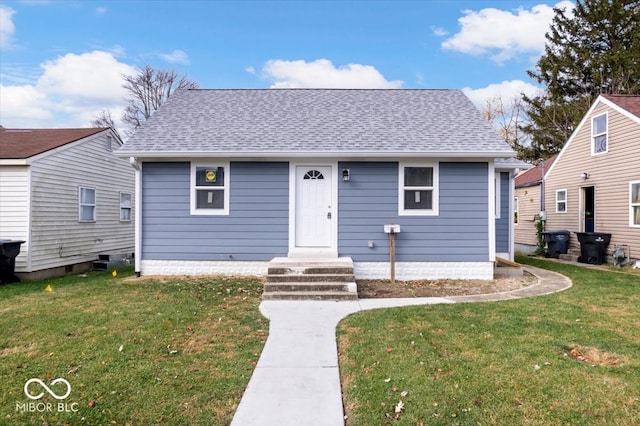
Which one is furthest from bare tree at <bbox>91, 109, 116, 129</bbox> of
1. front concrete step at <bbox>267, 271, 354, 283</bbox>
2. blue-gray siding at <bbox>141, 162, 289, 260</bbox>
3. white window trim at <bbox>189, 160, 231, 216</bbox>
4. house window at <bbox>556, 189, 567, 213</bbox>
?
house window at <bbox>556, 189, 567, 213</bbox>

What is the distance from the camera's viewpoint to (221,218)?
347 inches

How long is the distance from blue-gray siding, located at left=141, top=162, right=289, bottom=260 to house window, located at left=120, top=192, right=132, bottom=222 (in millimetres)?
5342

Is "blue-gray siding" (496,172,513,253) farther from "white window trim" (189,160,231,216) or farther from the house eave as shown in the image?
"white window trim" (189,160,231,216)

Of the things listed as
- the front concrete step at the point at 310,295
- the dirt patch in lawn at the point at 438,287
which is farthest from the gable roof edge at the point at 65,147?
the dirt patch in lawn at the point at 438,287

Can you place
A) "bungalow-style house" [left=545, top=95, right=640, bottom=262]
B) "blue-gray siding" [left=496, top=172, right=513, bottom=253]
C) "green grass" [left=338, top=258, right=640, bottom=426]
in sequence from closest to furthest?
1. "green grass" [left=338, top=258, right=640, bottom=426]
2. "blue-gray siding" [left=496, top=172, right=513, bottom=253]
3. "bungalow-style house" [left=545, top=95, right=640, bottom=262]

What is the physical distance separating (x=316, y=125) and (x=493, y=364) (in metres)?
7.19

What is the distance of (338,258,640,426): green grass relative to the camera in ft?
9.21

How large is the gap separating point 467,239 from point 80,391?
768 cm

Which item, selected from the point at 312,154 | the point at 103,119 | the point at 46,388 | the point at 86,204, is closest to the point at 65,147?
the point at 86,204

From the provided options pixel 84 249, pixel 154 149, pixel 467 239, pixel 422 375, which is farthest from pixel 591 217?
pixel 84 249

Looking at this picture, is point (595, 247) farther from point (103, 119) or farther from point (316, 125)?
point (103, 119)

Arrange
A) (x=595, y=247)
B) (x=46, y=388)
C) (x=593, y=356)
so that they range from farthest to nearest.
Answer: (x=595, y=247) < (x=593, y=356) < (x=46, y=388)

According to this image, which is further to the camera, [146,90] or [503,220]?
[146,90]

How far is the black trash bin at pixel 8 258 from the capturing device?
861cm
